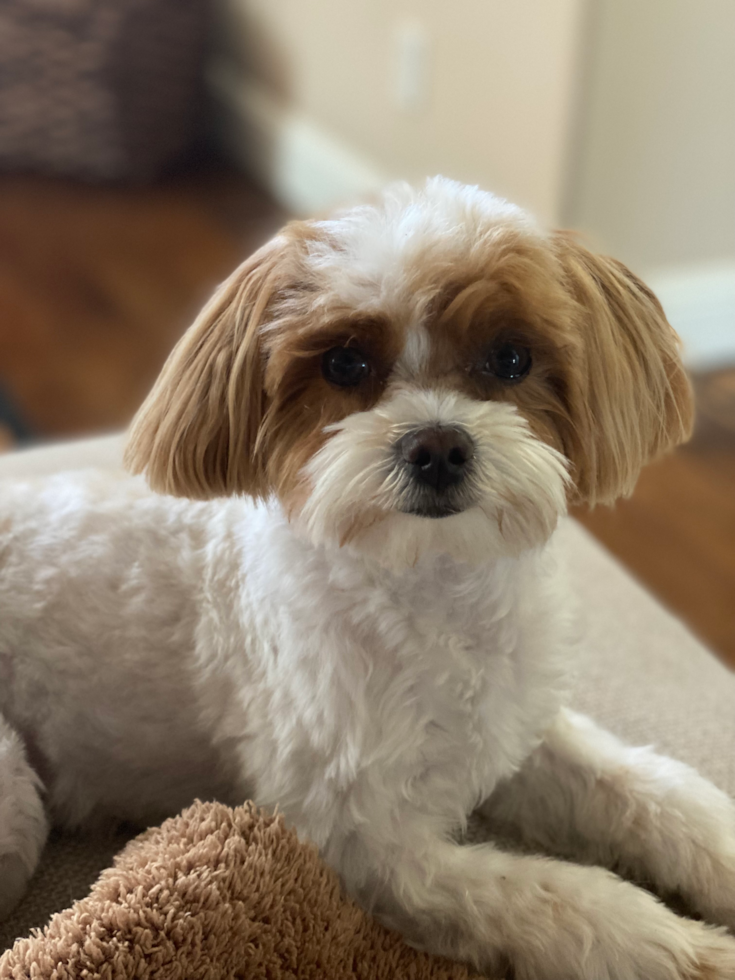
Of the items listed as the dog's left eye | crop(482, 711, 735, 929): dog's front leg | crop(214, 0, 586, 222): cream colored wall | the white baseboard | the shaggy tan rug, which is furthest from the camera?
the white baseboard

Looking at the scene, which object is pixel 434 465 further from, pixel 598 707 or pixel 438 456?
pixel 598 707

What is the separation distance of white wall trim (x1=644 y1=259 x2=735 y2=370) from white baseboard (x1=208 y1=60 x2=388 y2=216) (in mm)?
1043

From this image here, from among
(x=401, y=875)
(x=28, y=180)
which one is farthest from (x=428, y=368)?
(x=28, y=180)

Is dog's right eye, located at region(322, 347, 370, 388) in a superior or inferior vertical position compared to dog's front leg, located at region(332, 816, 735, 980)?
superior

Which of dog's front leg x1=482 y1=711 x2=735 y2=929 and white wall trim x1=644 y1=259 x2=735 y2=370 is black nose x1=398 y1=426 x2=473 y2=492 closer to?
dog's front leg x1=482 y1=711 x2=735 y2=929

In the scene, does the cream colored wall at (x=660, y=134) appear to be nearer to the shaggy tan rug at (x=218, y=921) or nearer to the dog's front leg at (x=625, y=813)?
the dog's front leg at (x=625, y=813)

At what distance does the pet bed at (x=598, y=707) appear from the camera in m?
0.85

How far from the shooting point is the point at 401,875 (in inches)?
37.0

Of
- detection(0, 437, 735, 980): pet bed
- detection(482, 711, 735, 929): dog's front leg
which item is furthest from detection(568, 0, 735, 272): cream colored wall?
detection(482, 711, 735, 929): dog's front leg

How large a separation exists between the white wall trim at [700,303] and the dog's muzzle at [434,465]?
1.97 m

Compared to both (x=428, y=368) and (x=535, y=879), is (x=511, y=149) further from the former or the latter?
(x=535, y=879)

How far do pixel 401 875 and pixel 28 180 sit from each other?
3.68 m

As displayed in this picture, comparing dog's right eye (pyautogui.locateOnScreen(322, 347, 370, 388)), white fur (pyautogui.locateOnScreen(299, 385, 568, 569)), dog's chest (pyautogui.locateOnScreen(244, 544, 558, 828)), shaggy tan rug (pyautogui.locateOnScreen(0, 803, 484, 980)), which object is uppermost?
dog's right eye (pyautogui.locateOnScreen(322, 347, 370, 388))

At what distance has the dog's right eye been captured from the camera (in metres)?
0.91
